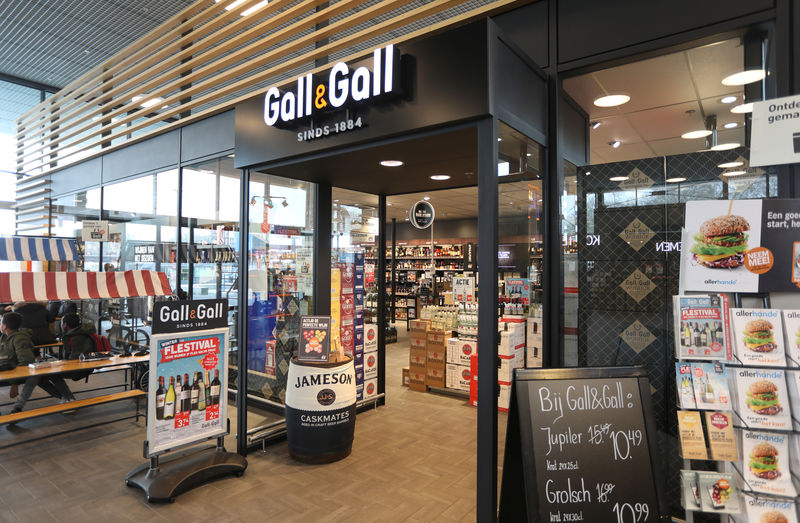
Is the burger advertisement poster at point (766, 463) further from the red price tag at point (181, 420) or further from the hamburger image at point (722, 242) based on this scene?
the red price tag at point (181, 420)

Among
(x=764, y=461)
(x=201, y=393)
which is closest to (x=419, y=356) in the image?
(x=201, y=393)

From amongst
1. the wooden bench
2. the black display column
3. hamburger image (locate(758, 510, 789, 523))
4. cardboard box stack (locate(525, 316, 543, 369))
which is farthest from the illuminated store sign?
the wooden bench

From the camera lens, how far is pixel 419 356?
6.25m

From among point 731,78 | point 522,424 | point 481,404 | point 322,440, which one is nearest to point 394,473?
point 322,440

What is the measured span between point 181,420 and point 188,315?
824mm

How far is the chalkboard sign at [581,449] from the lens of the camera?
2.01m

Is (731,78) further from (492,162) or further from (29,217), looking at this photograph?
(29,217)

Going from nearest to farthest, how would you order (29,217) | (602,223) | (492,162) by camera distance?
1. (492,162)
2. (602,223)
3. (29,217)

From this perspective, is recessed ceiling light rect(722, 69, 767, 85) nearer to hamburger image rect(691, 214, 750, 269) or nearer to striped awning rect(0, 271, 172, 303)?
hamburger image rect(691, 214, 750, 269)

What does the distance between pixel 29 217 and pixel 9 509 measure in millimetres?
9533

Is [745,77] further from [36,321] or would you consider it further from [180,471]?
[36,321]

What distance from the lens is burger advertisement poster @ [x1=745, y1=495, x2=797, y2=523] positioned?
2.00 metres

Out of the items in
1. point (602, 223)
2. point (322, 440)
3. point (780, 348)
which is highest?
point (602, 223)

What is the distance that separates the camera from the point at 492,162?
7.73ft
